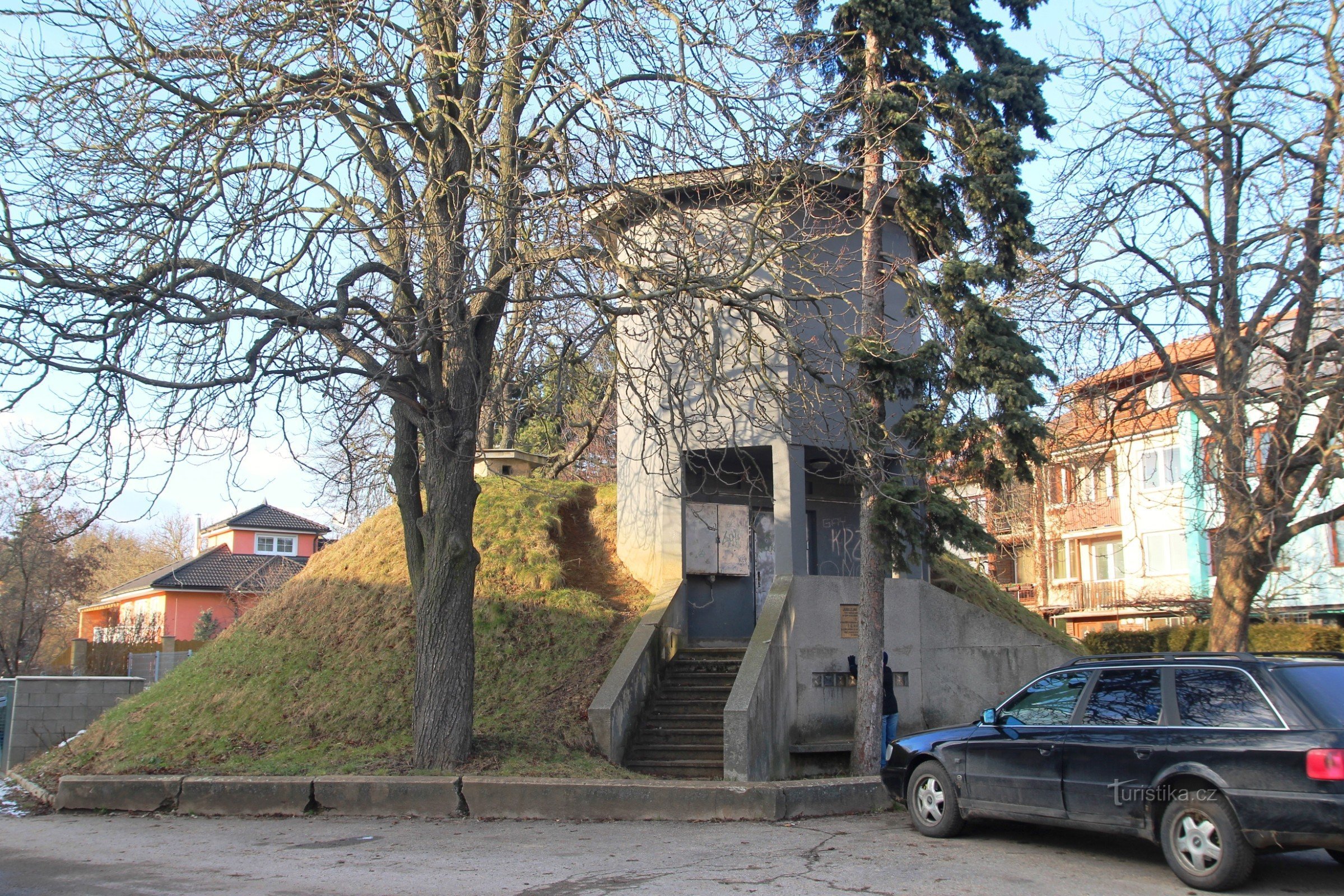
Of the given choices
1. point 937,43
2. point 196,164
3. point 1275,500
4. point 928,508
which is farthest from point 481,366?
point 1275,500

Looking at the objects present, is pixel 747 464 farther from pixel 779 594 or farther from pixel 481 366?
pixel 481 366

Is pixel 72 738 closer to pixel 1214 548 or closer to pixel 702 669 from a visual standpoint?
pixel 702 669

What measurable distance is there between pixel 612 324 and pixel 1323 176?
25.0 feet

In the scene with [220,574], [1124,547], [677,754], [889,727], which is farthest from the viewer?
[220,574]

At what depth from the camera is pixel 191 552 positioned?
66188 millimetres

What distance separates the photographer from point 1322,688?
22.1ft

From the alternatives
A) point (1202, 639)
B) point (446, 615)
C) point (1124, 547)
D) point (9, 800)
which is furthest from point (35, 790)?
point (1202, 639)

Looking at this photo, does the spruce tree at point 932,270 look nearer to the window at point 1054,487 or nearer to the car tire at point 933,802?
the car tire at point 933,802

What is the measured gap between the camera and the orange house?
40.2m

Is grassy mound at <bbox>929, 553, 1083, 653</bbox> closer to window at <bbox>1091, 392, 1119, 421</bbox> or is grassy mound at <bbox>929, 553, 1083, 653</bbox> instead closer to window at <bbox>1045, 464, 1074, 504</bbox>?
window at <bbox>1091, 392, 1119, 421</bbox>

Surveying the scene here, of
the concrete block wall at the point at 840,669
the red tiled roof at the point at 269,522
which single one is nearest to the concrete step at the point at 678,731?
the concrete block wall at the point at 840,669

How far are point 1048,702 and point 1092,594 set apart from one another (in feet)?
96.4

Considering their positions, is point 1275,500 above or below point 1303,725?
above

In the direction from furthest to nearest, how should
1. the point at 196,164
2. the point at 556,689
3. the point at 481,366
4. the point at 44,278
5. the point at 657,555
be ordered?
the point at 657,555 < the point at 556,689 < the point at 481,366 < the point at 196,164 < the point at 44,278
